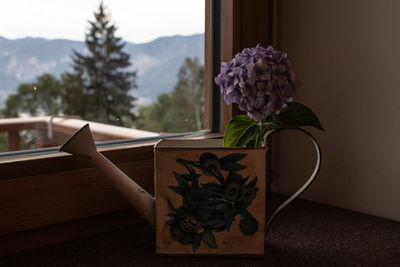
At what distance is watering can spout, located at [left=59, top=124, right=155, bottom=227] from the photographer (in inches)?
30.1

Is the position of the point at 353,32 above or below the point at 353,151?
above

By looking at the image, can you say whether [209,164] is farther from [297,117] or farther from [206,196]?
[297,117]

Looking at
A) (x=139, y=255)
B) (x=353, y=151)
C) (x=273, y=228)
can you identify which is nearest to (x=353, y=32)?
(x=353, y=151)

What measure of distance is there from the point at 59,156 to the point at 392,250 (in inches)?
26.5

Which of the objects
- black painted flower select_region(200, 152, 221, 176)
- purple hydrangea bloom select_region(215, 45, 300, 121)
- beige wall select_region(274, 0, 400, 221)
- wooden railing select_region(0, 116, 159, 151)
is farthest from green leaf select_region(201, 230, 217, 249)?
beige wall select_region(274, 0, 400, 221)

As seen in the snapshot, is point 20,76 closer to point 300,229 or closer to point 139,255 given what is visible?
point 139,255

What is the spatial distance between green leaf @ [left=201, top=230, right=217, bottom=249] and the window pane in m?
0.34

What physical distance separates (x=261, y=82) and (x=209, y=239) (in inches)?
11.6

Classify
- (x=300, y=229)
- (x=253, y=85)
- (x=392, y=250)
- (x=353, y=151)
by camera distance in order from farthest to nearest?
(x=353, y=151)
(x=300, y=229)
(x=392, y=250)
(x=253, y=85)

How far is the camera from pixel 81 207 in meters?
0.88

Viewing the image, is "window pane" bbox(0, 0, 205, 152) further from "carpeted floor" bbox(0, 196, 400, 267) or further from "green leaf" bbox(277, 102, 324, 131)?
"green leaf" bbox(277, 102, 324, 131)

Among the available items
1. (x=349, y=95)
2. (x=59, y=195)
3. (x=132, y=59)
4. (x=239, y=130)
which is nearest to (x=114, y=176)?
(x=59, y=195)

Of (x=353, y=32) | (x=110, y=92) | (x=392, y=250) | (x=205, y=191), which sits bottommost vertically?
(x=392, y=250)

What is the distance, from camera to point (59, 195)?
849mm
